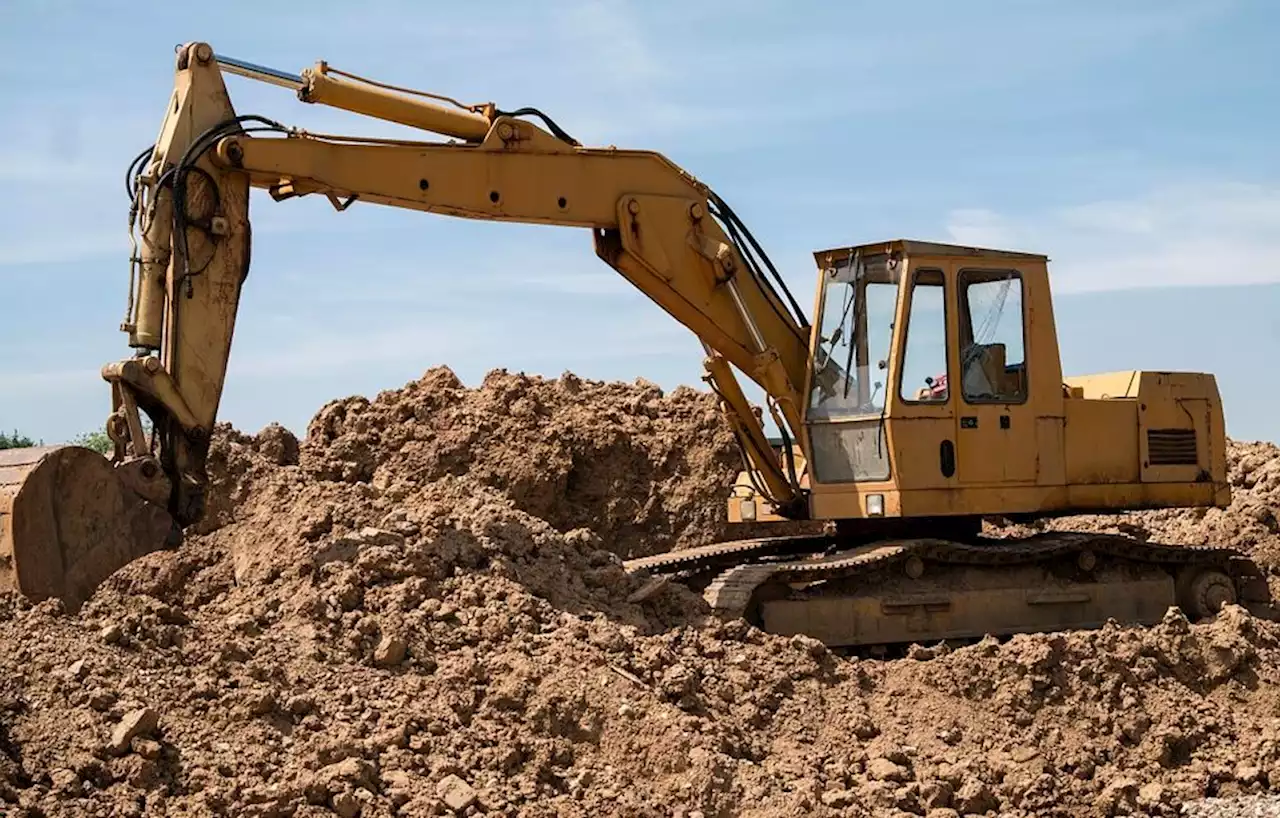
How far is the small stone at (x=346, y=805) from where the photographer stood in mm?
7742

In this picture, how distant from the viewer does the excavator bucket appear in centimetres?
902

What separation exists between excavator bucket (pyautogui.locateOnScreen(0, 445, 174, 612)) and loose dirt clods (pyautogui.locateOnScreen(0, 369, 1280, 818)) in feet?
0.65

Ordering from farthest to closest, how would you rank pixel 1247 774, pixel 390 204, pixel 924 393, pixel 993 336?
pixel 993 336 < pixel 924 393 < pixel 390 204 < pixel 1247 774

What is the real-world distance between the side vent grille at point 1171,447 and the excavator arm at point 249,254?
8.78ft

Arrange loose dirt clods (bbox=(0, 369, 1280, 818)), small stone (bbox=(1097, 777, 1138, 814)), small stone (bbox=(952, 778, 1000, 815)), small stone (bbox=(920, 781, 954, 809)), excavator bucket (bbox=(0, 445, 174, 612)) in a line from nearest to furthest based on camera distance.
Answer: loose dirt clods (bbox=(0, 369, 1280, 818)), small stone (bbox=(920, 781, 954, 809)), small stone (bbox=(952, 778, 1000, 815)), excavator bucket (bbox=(0, 445, 174, 612)), small stone (bbox=(1097, 777, 1138, 814))

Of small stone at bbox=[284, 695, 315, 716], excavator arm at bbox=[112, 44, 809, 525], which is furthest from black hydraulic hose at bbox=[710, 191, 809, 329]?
small stone at bbox=[284, 695, 315, 716]

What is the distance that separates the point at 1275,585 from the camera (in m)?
15.3

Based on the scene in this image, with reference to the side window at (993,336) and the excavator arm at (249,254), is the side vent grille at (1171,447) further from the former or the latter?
the excavator arm at (249,254)

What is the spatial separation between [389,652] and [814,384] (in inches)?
160

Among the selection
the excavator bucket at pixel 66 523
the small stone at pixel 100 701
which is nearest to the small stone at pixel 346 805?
the small stone at pixel 100 701

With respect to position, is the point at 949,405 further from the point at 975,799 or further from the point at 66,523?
the point at 66,523

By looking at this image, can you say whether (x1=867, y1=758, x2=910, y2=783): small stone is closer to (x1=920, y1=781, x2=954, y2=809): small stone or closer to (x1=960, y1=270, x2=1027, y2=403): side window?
(x1=920, y1=781, x2=954, y2=809): small stone

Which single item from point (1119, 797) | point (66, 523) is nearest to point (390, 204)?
point (66, 523)

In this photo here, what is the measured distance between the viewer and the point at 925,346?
11438 millimetres
